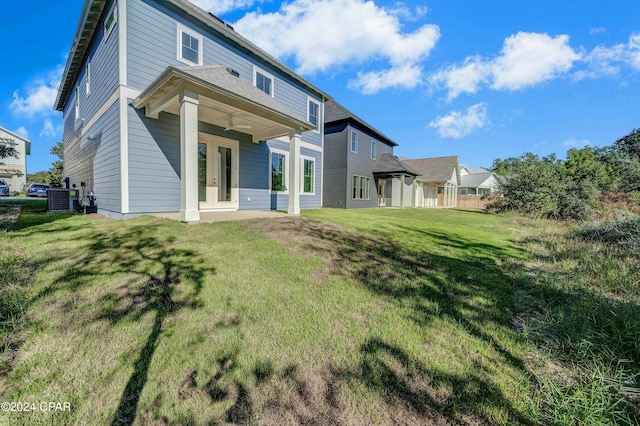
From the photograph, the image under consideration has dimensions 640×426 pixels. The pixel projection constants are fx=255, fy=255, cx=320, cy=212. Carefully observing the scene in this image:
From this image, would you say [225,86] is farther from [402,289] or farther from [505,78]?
[505,78]

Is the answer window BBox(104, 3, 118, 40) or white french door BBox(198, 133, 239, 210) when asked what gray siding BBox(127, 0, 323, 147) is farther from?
white french door BBox(198, 133, 239, 210)

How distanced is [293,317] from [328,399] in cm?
93

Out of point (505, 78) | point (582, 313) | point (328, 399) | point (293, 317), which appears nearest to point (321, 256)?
point (293, 317)

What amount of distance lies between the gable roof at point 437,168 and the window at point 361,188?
10639 mm

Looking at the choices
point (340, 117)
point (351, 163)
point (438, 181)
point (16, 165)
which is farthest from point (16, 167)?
point (438, 181)

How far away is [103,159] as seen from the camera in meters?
8.00

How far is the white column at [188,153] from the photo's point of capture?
554 cm

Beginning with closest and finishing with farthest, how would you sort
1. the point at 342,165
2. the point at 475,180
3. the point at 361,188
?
the point at 342,165, the point at 361,188, the point at 475,180

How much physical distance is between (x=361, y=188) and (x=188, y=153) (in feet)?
45.0

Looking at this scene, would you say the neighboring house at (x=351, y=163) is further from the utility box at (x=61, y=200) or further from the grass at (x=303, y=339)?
the grass at (x=303, y=339)

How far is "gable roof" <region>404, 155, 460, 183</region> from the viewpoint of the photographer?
26.9 metres

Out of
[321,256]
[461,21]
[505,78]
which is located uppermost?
[505,78]

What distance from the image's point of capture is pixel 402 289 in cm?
317

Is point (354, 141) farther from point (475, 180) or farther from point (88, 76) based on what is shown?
point (475, 180)
